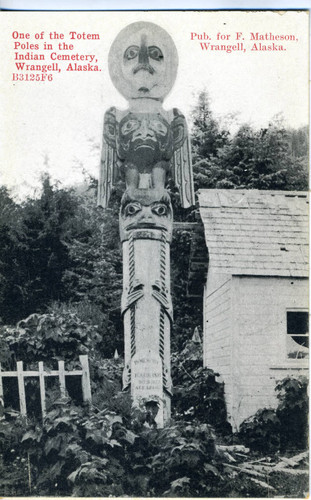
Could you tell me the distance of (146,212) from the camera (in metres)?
9.12

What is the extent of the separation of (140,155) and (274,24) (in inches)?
105

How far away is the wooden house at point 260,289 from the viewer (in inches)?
374

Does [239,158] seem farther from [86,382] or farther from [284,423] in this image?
[86,382]

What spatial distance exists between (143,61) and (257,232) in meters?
3.22

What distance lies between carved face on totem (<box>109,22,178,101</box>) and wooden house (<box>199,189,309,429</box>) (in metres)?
2.28

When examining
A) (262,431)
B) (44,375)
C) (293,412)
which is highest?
(44,375)

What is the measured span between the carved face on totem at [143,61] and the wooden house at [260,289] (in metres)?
2.28

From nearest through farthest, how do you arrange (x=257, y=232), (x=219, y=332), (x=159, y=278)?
(x=159, y=278) → (x=257, y=232) → (x=219, y=332)

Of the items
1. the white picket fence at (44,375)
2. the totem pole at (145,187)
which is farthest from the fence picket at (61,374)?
the totem pole at (145,187)

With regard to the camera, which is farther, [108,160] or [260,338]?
[260,338]

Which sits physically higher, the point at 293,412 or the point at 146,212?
the point at 146,212

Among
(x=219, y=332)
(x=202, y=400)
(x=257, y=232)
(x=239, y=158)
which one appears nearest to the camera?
(x=257, y=232)

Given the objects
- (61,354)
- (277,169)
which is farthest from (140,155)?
(277,169)

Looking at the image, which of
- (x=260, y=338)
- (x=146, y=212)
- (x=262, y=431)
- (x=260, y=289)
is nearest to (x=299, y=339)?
(x=260, y=338)
